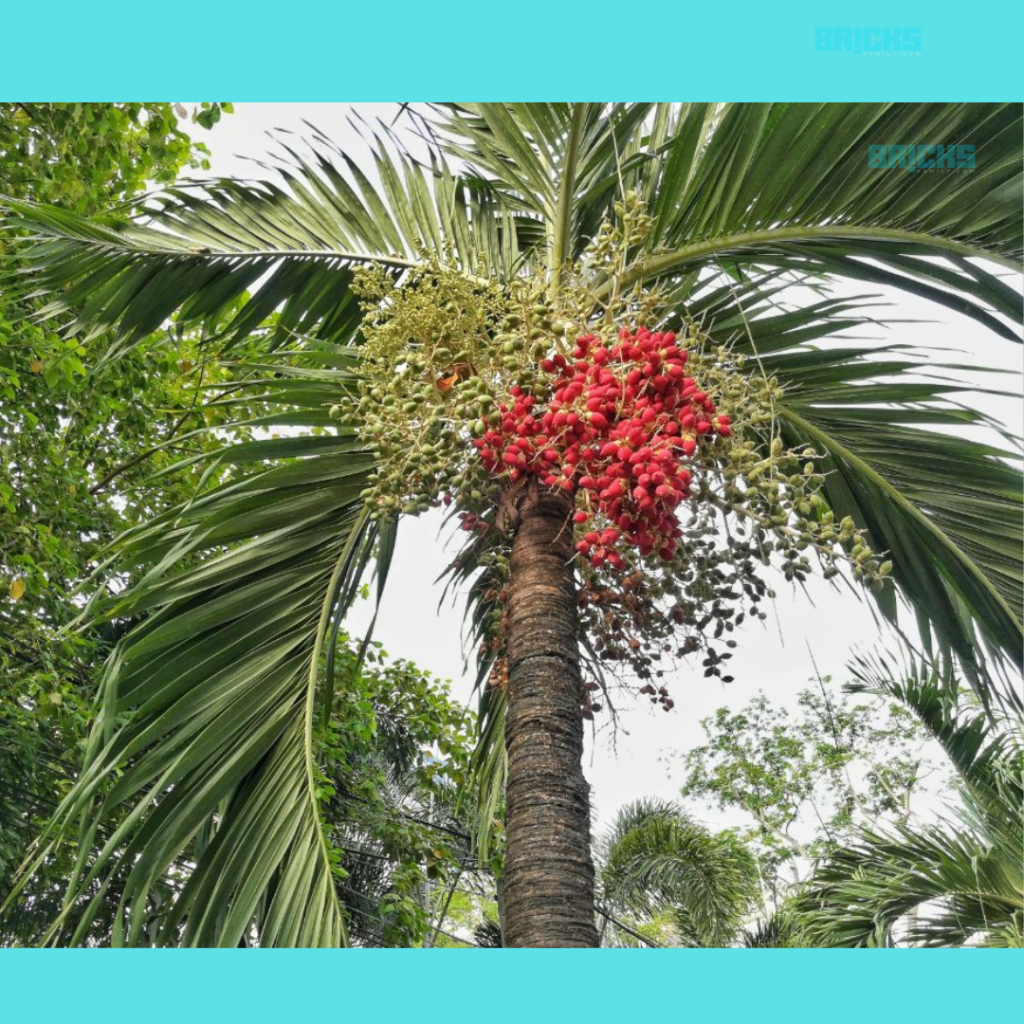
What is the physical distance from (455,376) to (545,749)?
611 mm

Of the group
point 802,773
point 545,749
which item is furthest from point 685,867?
point 545,749

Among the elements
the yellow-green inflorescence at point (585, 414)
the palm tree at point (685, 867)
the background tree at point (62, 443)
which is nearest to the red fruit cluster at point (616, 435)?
the yellow-green inflorescence at point (585, 414)

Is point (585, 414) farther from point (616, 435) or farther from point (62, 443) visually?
point (62, 443)

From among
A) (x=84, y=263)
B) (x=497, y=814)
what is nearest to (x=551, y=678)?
(x=497, y=814)

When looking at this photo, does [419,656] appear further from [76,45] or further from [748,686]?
[76,45]

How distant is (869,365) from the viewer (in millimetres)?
1987

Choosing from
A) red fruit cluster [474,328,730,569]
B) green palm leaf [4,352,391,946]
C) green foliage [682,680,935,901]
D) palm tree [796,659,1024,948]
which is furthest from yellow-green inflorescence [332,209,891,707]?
palm tree [796,659,1024,948]

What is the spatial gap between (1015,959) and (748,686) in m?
0.66

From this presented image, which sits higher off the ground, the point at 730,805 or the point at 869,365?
the point at 869,365

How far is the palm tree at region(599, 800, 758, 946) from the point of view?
2.07 m

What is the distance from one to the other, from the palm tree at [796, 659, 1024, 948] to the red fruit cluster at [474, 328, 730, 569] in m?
0.89

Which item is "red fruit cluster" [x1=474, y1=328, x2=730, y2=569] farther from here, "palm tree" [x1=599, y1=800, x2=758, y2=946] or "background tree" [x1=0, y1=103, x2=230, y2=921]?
"background tree" [x1=0, y1=103, x2=230, y2=921]

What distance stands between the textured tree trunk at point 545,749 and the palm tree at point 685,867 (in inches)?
26.9

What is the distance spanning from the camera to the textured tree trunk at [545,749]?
4.40ft
